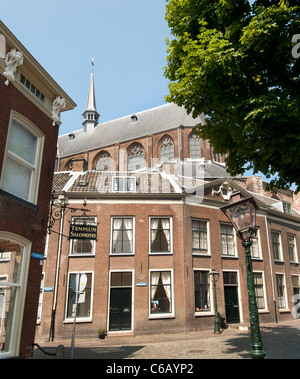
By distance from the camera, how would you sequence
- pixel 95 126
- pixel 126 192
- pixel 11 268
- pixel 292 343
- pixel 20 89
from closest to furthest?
pixel 11 268, pixel 20 89, pixel 292 343, pixel 126 192, pixel 95 126

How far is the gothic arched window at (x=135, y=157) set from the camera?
1591 inches

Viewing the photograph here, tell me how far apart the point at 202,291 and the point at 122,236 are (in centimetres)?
534

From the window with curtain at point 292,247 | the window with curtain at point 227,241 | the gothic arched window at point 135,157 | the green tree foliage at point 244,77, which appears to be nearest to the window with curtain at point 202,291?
the window with curtain at point 227,241

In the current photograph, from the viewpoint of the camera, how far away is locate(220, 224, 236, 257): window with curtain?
1907 cm

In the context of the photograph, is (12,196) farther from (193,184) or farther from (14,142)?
(193,184)

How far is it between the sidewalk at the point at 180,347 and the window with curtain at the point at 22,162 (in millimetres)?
5819

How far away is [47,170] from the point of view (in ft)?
29.1

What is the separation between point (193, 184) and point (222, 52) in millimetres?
13291

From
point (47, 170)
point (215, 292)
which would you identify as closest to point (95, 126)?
point (215, 292)

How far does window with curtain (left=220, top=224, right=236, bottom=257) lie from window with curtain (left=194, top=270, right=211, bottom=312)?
2180 millimetres

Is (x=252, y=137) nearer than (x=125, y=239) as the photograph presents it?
Yes

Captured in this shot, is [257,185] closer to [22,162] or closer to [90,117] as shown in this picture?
[22,162]

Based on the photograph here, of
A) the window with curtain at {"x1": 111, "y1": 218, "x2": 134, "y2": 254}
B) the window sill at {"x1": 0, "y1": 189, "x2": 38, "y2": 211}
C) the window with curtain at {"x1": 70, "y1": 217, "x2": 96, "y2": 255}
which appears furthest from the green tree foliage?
the window with curtain at {"x1": 70, "y1": 217, "x2": 96, "y2": 255}

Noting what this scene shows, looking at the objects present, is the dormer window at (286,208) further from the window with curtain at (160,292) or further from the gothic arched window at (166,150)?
the gothic arched window at (166,150)
